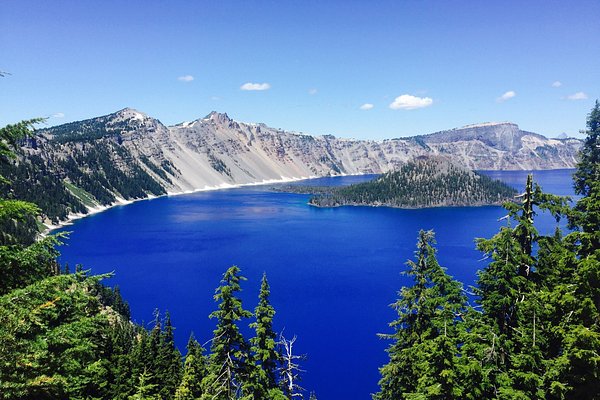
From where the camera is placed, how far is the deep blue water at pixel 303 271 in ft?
227

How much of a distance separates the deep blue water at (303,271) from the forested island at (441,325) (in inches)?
1535

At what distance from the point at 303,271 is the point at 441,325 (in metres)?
97.1

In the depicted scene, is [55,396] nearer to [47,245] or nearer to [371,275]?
[47,245]

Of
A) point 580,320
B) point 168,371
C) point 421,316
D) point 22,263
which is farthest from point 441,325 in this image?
point 168,371

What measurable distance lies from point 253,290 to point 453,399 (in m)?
81.2

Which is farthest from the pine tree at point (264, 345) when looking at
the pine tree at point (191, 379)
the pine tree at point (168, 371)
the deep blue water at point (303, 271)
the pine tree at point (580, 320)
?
the deep blue water at point (303, 271)

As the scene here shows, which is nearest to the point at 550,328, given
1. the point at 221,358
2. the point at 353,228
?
the point at 221,358

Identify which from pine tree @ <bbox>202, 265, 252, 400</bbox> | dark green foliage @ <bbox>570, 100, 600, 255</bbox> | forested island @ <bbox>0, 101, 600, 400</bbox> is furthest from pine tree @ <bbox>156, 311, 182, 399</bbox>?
dark green foliage @ <bbox>570, 100, 600, 255</bbox>

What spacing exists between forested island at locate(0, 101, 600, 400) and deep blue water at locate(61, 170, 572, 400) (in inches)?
1535

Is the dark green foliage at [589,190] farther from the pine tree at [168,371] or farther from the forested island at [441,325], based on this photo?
the pine tree at [168,371]

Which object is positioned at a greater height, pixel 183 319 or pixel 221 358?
pixel 221 358

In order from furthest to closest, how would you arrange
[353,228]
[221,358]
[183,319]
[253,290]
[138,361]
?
[353,228]
[253,290]
[183,319]
[138,361]
[221,358]

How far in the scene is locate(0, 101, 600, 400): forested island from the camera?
10953 millimetres

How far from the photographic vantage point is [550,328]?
18266 mm
